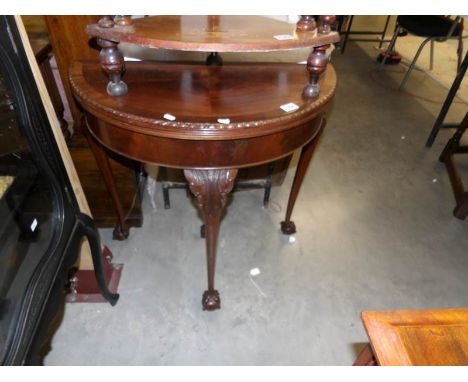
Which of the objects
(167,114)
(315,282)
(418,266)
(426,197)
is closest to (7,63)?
(167,114)

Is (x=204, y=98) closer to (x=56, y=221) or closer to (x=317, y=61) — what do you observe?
(x=317, y=61)

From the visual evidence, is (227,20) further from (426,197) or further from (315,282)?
(426,197)

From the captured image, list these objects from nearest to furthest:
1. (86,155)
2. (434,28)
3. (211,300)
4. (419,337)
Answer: (419,337), (211,300), (86,155), (434,28)

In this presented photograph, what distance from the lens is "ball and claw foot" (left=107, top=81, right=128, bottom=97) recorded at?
80cm

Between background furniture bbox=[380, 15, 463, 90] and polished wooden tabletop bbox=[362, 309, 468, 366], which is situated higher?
polished wooden tabletop bbox=[362, 309, 468, 366]

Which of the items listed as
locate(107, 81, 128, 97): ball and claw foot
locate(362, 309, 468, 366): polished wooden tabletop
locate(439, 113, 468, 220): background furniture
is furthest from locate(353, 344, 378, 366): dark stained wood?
locate(439, 113, 468, 220): background furniture

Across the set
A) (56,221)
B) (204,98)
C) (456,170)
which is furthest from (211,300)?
(456,170)

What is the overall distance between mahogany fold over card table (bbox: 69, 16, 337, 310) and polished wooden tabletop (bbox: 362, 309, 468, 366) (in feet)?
1.46

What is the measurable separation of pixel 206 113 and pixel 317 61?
30cm

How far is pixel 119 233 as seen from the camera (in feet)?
4.63

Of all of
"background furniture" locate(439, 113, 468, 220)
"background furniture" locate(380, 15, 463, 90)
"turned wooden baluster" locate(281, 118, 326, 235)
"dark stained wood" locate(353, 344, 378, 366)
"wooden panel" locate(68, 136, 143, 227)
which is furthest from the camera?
"background furniture" locate(380, 15, 463, 90)

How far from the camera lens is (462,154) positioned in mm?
2061

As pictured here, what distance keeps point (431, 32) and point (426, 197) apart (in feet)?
5.13

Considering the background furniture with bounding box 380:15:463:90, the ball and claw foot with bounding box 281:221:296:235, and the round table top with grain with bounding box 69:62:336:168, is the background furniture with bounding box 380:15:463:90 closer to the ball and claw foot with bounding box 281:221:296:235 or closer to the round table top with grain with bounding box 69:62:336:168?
the ball and claw foot with bounding box 281:221:296:235
